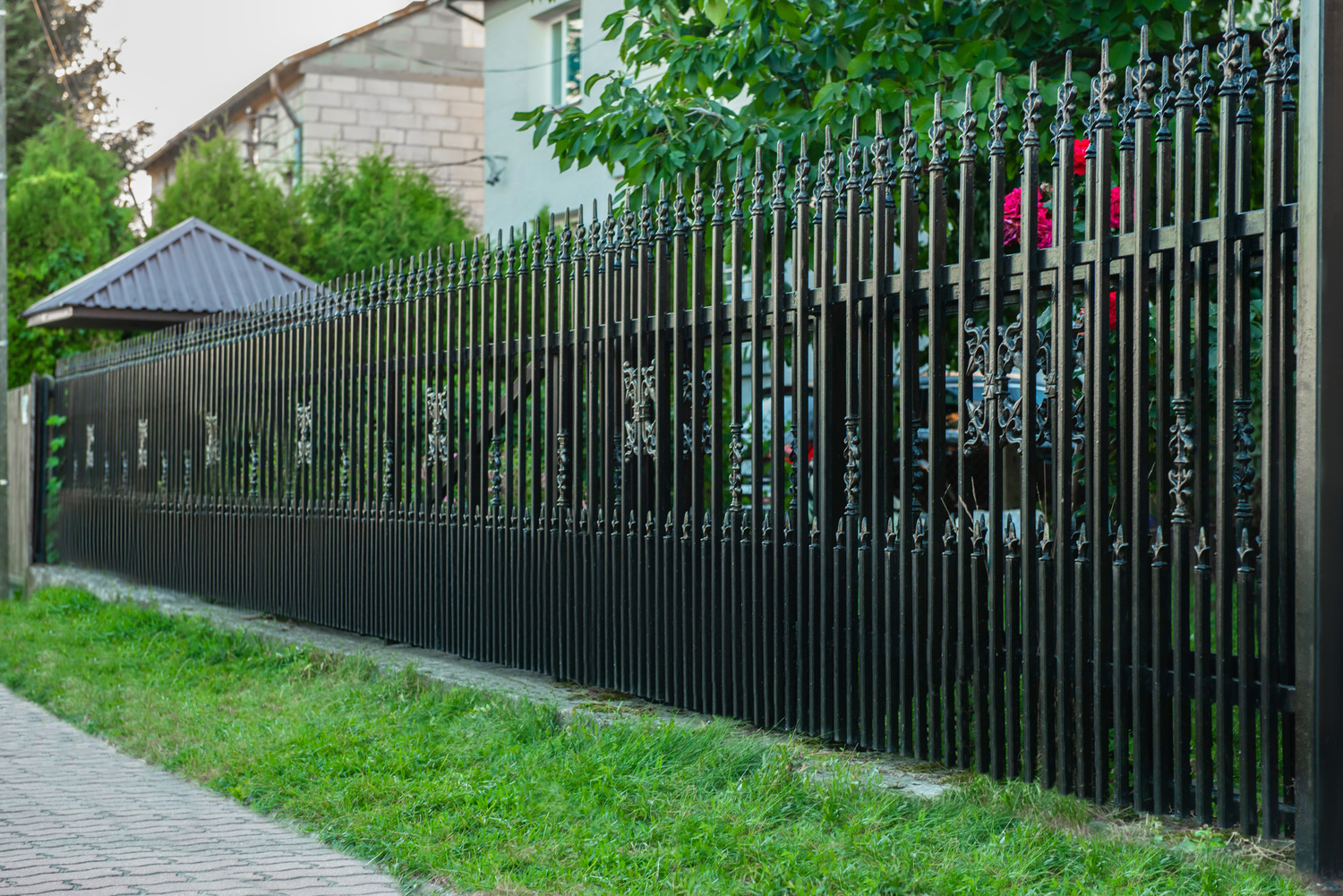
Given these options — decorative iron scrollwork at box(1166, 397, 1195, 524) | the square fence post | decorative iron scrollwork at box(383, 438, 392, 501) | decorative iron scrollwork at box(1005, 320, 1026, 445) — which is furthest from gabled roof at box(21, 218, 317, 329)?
the square fence post

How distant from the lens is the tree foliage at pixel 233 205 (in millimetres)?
19703

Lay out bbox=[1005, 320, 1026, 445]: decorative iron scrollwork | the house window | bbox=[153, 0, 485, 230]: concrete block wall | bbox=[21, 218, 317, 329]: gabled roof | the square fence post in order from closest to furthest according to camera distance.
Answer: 1. the square fence post
2. bbox=[1005, 320, 1026, 445]: decorative iron scrollwork
3. bbox=[21, 218, 317, 329]: gabled roof
4. the house window
5. bbox=[153, 0, 485, 230]: concrete block wall

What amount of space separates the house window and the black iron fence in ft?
39.2

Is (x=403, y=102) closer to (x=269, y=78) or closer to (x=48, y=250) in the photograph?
(x=269, y=78)

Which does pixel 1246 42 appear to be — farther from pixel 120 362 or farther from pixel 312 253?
pixel 312 253

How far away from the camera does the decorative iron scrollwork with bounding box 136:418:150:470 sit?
1191cm


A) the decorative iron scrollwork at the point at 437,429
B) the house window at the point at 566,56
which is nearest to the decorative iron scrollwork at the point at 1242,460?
the decorative iron scrollwork at the point at 437,429

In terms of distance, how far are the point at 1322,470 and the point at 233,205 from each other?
1852cm

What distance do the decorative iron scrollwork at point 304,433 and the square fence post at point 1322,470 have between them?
6.94m

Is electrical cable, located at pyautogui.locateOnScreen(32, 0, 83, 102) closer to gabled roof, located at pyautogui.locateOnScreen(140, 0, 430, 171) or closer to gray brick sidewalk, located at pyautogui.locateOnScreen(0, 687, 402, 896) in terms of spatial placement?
gabled roof, located at pyautogui.locateOnScreen(140, 0, 430, 171)

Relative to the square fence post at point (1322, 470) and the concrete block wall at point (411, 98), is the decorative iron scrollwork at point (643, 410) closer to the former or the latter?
the square fence post at point (1322, 470)

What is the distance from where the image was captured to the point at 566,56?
20.2 meters

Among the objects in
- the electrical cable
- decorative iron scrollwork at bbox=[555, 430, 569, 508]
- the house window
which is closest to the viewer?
decorative iron scrollwork at bbox=[555, 430, 569, 508]

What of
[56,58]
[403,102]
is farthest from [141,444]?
[56,58]
